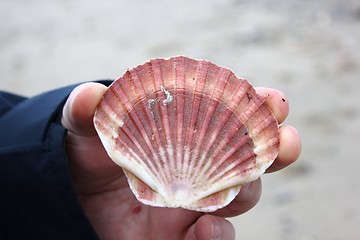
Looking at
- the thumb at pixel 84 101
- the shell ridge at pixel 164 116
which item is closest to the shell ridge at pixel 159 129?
the shell ridge at pixel 164 116

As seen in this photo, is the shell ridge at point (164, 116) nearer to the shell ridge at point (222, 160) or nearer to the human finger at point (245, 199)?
the shell ridge at point (222, 160)

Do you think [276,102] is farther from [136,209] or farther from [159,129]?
[136,209]

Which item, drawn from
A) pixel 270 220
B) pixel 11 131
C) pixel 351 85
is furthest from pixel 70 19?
pixel 11 131

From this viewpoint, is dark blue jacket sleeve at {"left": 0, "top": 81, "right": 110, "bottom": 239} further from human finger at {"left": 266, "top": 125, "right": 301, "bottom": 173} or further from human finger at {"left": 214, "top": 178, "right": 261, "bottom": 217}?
human finger at {"left": 266, "top": 125, "right": 301, "bottom": 173}

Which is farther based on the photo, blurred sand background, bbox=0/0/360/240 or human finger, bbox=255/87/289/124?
blurred sand background, bbox=0/0/360/240

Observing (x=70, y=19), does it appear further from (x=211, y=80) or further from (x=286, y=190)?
(x=211, y=80)

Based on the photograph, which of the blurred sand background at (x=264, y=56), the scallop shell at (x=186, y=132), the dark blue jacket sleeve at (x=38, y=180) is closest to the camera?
the scallop shell at (x=186, y=132)

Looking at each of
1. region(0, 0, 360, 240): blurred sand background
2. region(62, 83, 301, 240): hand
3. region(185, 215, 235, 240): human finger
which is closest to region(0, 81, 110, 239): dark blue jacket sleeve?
region(62, 83, 301, 240): hand
